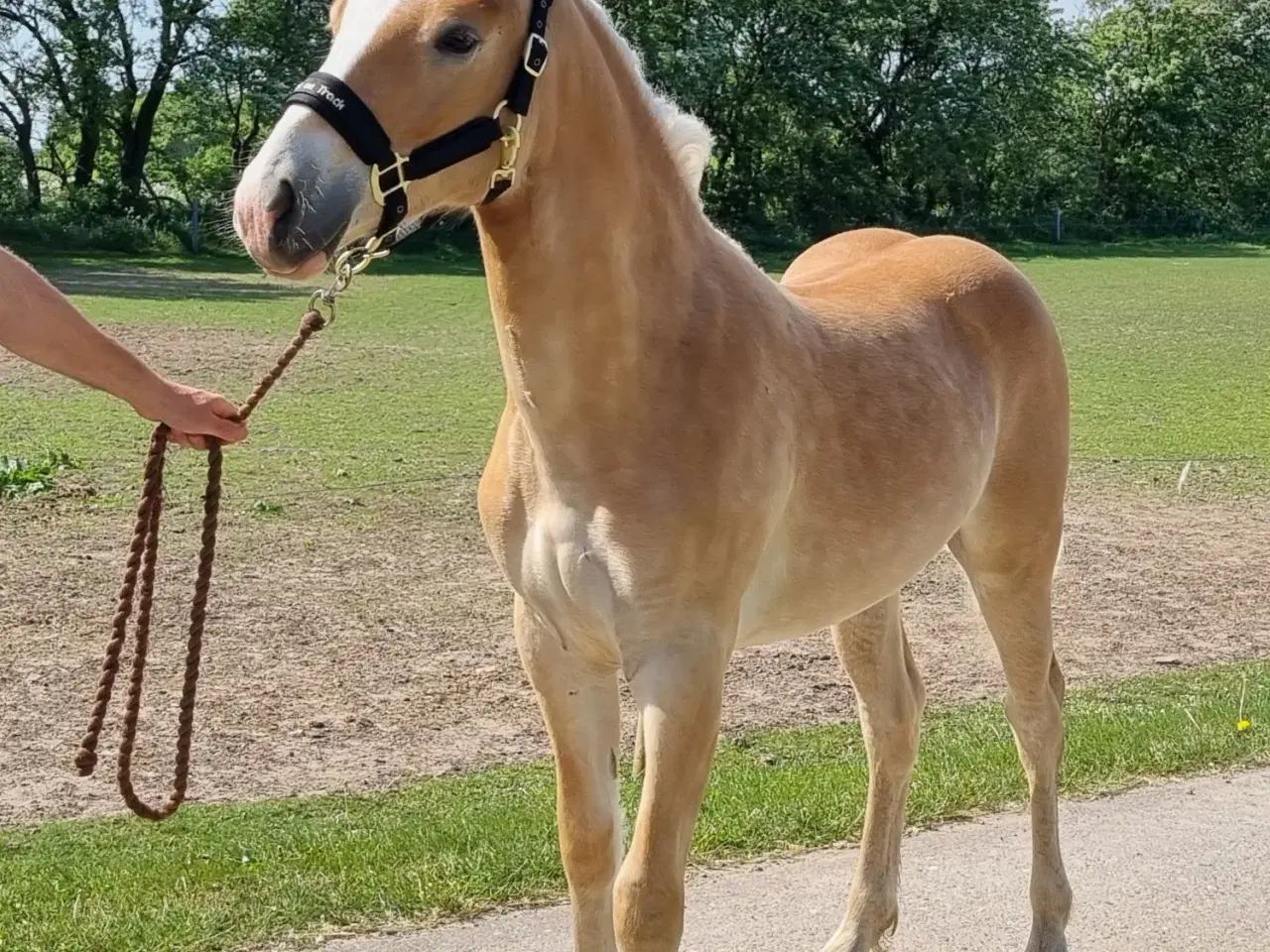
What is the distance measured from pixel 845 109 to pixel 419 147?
4117cm

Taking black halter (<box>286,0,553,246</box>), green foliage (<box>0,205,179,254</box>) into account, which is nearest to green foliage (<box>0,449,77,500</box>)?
black halter (<box>286,0,553,246</box>)

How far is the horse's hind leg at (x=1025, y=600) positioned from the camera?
4.16m

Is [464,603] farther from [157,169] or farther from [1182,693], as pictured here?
[157,169]

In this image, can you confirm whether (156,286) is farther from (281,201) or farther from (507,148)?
(281,201)

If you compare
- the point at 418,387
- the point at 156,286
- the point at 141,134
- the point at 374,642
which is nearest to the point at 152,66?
the point at 141,134

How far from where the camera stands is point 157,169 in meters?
41.0

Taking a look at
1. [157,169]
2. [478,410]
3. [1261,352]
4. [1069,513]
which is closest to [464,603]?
[1069,513]

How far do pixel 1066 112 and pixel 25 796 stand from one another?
4871 centimetres

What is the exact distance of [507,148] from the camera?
2.54 meters

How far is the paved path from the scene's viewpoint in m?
3.85

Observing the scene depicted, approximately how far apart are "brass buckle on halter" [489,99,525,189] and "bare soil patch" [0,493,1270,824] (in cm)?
272

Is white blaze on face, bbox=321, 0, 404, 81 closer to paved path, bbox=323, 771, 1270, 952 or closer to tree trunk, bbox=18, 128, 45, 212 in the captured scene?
paved path, bbox=323, 771, 1270, 952

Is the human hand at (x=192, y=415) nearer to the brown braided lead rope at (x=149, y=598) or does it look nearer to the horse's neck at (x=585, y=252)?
the brown braided lead rope at (x=149, y=598)

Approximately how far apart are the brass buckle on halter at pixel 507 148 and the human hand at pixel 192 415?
869 millimetres
